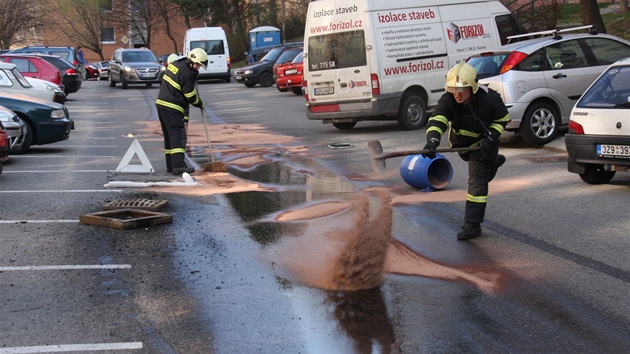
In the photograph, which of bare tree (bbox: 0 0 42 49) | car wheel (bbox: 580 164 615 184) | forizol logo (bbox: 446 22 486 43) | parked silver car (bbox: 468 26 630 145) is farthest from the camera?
bare tree (bbox: 0 0 42 49)

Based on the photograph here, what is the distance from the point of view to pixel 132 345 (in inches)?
190

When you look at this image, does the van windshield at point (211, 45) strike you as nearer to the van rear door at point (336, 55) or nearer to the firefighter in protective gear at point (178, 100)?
the van rear door at point (336, 55)

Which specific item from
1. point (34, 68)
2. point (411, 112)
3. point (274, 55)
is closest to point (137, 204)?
point (411, 112)

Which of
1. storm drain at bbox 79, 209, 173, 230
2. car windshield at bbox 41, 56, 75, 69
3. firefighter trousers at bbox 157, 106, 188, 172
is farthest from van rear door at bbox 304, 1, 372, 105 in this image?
car windshield at bbox 41, 56, 75, 69

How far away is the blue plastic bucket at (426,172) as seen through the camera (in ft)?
32.1

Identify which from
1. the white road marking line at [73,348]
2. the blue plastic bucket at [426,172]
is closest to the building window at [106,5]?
the blue plastic bucket at [426,172]

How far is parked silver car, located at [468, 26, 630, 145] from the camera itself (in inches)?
511

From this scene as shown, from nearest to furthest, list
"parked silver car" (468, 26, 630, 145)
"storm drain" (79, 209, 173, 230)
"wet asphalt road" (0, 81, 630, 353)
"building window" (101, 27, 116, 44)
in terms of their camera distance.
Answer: "wet asphalt road" (0, 81, 630, 353), "storm drain" (79, 209, 173, 230), "parked silver car" (468, 26, 630, 145), "building window" (101, 27, 116, 44)

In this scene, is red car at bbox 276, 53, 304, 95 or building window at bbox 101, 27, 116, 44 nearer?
red car at bbox 276, 53, 304, 95

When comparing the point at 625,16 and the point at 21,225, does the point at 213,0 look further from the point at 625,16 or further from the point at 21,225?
the point at 21,225

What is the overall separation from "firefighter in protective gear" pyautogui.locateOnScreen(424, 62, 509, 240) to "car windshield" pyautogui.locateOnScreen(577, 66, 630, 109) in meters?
2.48

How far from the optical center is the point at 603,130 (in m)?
9.21

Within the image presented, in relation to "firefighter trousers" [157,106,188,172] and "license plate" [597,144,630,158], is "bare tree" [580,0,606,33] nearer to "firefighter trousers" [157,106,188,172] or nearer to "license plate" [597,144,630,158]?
"license plate" [597,144,630,158]

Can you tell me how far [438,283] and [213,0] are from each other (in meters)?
57.1
